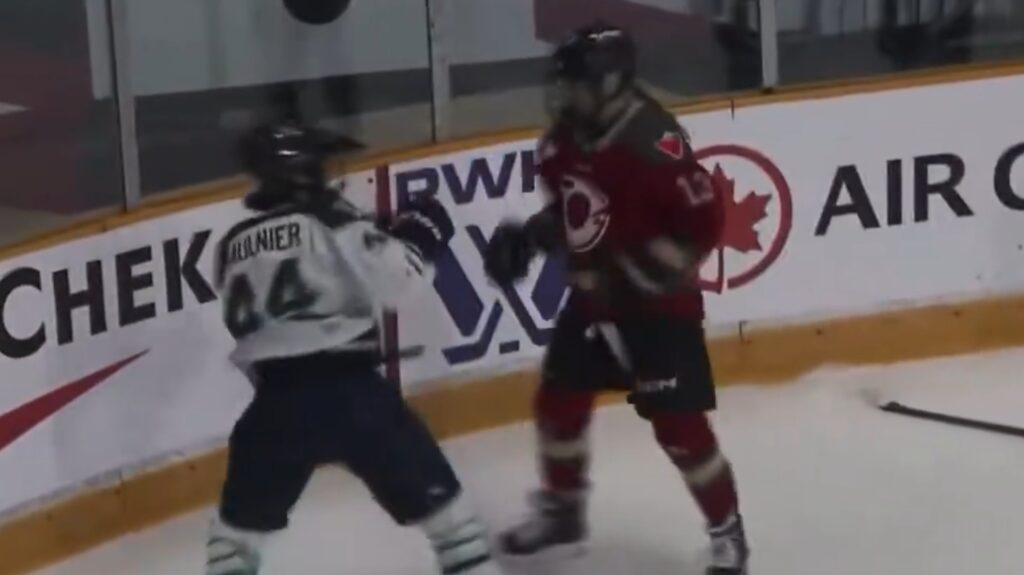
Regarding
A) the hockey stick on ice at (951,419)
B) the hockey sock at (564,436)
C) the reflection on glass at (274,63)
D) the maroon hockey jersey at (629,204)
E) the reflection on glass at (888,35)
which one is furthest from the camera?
the reflection on glass at (888,35)

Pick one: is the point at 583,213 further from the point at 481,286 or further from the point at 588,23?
the point at 588,23

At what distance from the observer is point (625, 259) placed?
306 cm

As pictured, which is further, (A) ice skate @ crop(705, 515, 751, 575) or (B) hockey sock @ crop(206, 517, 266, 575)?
(A) ice skate @ crop(705, 515, 751, 575)

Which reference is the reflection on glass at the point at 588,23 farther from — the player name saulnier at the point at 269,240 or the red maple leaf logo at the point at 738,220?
the player name saulnier at the point at 269,240

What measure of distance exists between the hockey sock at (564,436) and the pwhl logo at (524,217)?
84 centimetres

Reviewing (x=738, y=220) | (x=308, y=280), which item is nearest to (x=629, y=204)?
(x=308, y=280)

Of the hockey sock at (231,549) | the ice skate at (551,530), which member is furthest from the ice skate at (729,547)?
the hockey sock at (231,549)

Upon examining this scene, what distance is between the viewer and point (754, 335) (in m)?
4.50

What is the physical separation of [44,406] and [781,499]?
4.67ft

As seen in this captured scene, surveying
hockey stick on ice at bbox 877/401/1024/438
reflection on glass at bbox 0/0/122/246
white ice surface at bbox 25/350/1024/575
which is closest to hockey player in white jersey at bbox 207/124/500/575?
white ice surface at bbox 25/350/1024/575

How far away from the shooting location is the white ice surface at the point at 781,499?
3387 mm

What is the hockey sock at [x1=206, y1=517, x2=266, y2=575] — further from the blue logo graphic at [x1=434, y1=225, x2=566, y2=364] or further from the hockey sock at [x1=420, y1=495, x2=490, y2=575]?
the blue logo graphic at [x1=434, y1=225, x2=566, y2=364]

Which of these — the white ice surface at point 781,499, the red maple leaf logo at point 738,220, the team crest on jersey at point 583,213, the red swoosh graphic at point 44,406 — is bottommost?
the white ice surface at point 781,499

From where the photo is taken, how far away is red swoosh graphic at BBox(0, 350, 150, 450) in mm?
3357
